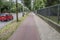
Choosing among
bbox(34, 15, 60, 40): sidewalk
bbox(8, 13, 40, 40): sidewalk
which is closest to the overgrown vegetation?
bbox(8, 13, 40, 40): sidewalk

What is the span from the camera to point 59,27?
1403 cm

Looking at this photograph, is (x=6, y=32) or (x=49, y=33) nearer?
(x=49, y=33)

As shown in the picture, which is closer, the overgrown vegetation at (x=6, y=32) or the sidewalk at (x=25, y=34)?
the sidewalk at (x=25, y=34)

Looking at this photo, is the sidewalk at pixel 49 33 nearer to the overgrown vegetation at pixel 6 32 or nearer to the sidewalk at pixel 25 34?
the sidewalk at pixel 25 34

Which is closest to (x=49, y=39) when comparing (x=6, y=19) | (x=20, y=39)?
(x=20, y=39)

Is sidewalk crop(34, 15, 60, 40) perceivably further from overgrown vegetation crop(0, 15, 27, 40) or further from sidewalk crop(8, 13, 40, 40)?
overgrown vegetation crop(0, 15, 27, 40)

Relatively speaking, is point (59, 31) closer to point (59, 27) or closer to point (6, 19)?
point (59, 27)

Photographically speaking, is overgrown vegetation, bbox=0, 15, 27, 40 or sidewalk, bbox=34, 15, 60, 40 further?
overgrown vegetation, bbox=0, 15, 27, 40

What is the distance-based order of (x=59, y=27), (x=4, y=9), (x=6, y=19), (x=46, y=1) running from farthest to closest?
(x=4, y=9)
(x=46, y=1)
(x=6, y=19)
(x=59, y=27)

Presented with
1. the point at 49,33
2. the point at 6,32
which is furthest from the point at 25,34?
the point at 6,32

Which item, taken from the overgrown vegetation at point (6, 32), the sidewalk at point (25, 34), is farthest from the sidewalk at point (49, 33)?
the overgrown vegetation at point (6, 32)

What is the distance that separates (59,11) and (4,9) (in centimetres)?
9572

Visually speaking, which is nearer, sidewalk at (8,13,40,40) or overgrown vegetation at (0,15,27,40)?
sidewalk at (8,13,40,40)

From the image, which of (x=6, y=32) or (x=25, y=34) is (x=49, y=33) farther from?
(x=6, y=32)
